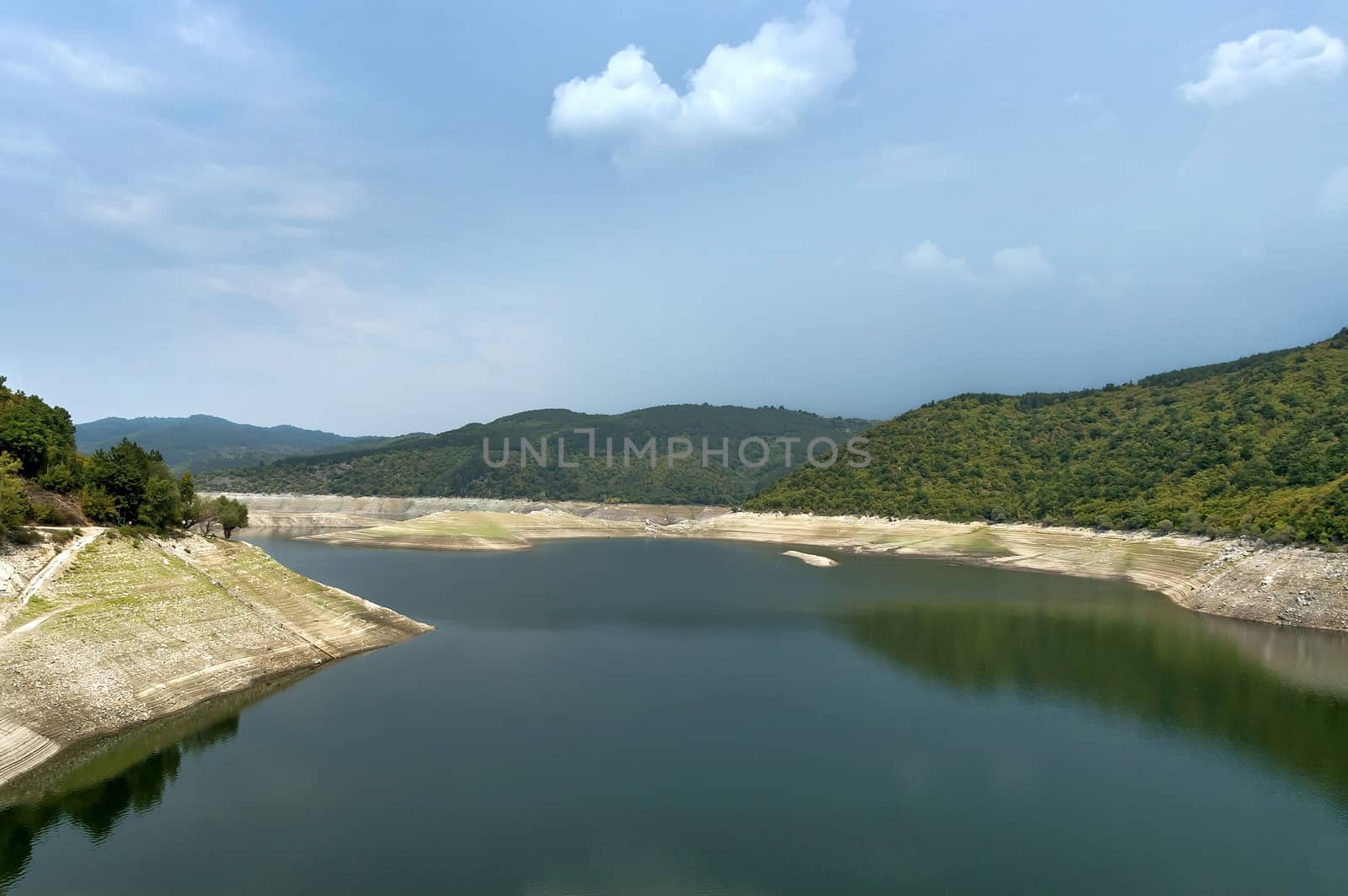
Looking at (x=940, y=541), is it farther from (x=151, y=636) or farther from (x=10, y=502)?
(x=10, y=502)

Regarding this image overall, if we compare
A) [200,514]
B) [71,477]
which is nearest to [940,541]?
[200,514]

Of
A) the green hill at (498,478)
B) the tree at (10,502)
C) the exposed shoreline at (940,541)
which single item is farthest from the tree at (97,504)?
the green hill at (498,478)

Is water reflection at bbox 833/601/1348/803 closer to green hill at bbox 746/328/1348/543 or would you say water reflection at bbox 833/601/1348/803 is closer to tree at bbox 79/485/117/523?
green hill at bbox 746/328/1348/543

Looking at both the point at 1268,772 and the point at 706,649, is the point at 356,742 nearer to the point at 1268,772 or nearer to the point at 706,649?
the point at 706,649

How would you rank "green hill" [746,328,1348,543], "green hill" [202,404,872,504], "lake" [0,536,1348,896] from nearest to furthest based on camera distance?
"lake" [0,536,1348,896], "green hill" [746,328,1348,543], "green hill" [202,404,872,504]

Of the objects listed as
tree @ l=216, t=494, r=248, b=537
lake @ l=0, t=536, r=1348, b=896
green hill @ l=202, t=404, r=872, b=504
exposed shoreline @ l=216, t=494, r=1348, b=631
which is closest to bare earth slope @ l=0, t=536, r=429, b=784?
lake @ l=0, t=536, r=1348, b=896

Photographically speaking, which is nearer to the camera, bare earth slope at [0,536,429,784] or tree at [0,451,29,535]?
bare earth slope at [0,536,429,784]
